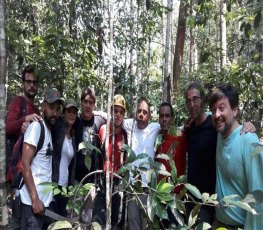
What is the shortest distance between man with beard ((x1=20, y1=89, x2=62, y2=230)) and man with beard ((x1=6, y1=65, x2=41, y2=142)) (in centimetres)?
12

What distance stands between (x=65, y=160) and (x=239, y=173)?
4.93 ft

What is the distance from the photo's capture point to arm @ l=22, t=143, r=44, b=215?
2502mm

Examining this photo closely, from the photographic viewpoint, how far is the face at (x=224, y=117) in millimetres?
2174

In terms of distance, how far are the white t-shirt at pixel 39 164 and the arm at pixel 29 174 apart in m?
0.04

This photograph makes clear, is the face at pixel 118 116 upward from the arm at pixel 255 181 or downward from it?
upward

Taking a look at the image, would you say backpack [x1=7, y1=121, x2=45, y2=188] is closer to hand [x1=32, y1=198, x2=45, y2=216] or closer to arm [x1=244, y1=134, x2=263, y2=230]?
hand [x1=32, y1=198, x2=45, y2=216]

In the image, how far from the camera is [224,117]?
2.17 metres

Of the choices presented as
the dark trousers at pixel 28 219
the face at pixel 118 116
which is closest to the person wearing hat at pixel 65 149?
the dark trousers at pixel 28 219

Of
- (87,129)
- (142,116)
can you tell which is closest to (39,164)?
(87,129)

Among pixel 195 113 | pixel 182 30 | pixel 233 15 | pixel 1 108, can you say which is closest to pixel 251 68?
pixel 233 15

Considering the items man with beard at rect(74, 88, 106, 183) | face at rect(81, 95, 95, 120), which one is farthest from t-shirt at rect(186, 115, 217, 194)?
face at rect(81, 95, 95, 120)

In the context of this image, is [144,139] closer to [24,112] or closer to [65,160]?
[65,160]

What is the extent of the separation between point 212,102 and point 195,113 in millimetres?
722

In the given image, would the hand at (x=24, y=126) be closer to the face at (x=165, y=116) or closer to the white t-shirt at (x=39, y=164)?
the white t-shirt at (x=39, y=164)
